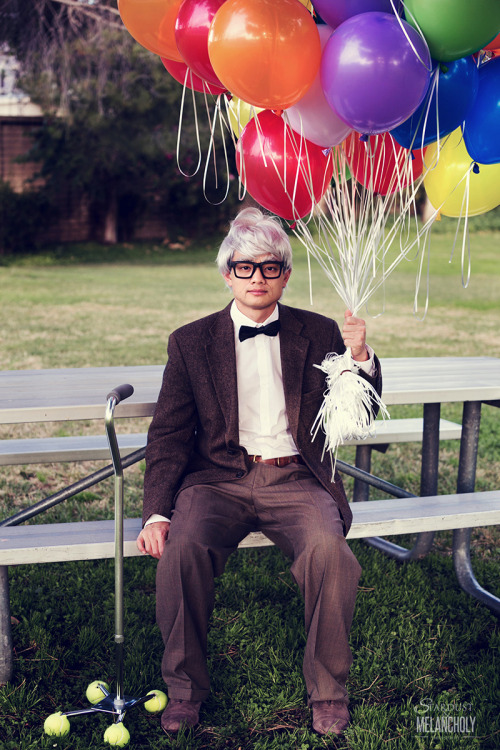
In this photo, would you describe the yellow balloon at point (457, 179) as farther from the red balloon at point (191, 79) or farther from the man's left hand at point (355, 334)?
the red balloon at point (191, 79)

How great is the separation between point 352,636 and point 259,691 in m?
0.56

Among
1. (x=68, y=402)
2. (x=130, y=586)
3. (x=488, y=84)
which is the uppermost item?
(x=488, y=84)

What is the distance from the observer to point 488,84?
259 cm

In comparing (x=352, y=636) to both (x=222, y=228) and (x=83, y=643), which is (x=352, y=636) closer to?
(x=83, y=643)

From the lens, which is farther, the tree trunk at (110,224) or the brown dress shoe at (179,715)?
the tree trunk at (110,224)

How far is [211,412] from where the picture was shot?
9.41 ft

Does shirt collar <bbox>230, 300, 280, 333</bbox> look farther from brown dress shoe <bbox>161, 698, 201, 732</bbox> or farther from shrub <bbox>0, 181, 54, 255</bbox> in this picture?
shrub <bbox>0, 181, 54, 255</bbox>

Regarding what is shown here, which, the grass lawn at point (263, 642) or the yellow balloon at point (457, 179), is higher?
the yellow balloon at point (457, 179)

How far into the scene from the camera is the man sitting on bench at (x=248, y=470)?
255 cm

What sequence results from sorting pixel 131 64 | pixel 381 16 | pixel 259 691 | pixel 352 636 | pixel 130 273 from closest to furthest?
pixel 381 16
pixel 259 691
pixel 352 636
pixel 131 64
pixel 130 273

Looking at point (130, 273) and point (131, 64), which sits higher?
point (131, 64)

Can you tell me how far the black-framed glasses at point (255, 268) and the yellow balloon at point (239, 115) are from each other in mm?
640

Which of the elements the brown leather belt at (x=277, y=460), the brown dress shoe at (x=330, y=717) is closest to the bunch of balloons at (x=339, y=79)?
the brown leather belt at (x=277, y=460)

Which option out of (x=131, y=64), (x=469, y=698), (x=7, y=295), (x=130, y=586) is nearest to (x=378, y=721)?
(x=469, y=698)
